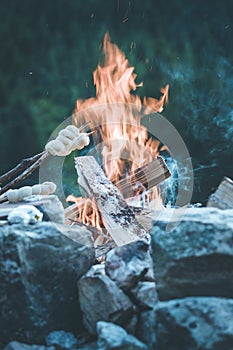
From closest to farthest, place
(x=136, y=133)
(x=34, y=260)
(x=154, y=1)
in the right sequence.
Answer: (x=34, y=260) < (x=136, y=133) < (x=154, y=1)

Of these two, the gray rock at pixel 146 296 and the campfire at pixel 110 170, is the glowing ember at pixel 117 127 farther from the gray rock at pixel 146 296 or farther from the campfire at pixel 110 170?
the gray rock at pixel 146 296

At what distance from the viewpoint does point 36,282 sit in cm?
136

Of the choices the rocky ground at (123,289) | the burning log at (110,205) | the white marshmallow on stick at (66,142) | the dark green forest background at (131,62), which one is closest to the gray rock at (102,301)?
the rocky ground at (123,289)

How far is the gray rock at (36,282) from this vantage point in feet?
4.42

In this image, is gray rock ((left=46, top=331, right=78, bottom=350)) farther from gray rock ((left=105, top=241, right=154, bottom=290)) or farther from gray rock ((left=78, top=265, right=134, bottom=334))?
gray rock ((left=105, top=241, right=154, bottom=290))

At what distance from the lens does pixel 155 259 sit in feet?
4.09

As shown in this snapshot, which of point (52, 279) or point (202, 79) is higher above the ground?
point (202, 79)

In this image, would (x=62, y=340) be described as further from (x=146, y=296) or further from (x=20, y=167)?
(x=20, y=167)

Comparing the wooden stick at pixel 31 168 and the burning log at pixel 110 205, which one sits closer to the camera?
the burning log at pixel 110 205

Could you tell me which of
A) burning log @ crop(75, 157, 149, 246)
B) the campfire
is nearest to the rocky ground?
the campfire

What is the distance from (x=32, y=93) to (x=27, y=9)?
2.13 ft

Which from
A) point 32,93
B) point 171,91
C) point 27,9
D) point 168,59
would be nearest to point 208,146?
point 171,91

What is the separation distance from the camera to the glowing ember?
2.49 meters

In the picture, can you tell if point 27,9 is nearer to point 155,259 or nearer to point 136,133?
point 136,133
